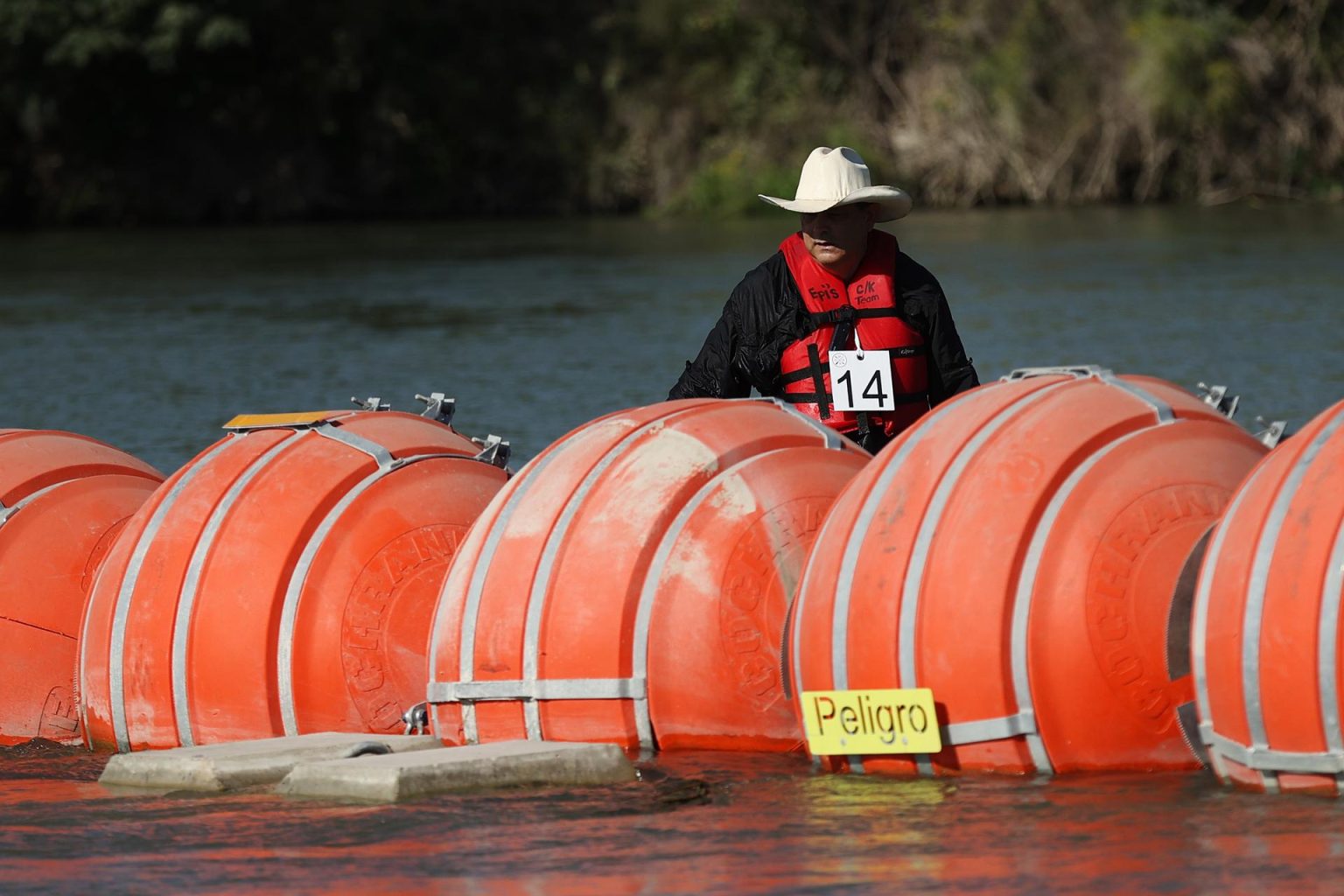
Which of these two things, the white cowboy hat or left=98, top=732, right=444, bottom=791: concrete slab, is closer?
left=98, top=732, right=444, bottom=791: concrete slab

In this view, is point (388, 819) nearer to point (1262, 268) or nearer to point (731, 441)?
point (731, 441)

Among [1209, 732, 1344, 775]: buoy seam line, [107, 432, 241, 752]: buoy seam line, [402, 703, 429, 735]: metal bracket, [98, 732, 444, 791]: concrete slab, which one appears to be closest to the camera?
[1209, 732, 1344, 775]: buoy seam line

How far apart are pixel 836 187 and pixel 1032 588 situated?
2.12 meters

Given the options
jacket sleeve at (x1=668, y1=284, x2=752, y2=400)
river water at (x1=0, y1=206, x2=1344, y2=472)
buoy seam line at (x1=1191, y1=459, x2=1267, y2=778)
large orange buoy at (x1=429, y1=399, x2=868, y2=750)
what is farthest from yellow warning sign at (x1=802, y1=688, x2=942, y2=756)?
river water at (x1=0, y1=206, x2=1344, y2=472)

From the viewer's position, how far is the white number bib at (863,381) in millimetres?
7477

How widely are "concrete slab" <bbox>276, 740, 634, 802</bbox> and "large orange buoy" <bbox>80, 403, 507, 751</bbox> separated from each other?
2.30 ft

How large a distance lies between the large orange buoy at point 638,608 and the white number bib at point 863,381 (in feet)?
3.27

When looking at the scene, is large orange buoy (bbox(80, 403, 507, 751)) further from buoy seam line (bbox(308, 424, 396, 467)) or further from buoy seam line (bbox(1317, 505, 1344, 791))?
buoy seam line (bbox(1317, 505, 1344, 791))

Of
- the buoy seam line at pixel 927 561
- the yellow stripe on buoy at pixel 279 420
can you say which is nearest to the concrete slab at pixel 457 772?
the buoy seam line at pixel 927 561

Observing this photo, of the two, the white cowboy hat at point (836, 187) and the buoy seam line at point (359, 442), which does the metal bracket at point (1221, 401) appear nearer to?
the white cowboy hat at point (836, 187)

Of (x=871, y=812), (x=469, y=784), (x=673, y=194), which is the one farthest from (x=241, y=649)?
(x=673, y=194)

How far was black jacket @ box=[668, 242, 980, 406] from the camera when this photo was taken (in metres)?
7.61

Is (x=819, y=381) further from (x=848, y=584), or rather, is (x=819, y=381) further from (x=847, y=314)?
(x=848, y=584)

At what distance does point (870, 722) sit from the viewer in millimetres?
5898
